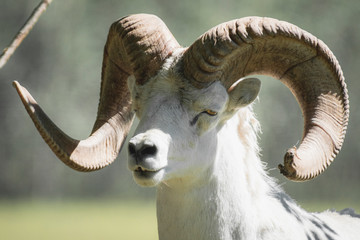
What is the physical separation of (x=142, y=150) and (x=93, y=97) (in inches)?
1280

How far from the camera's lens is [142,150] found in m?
5.54

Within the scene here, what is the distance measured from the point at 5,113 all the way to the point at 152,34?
34.8 m

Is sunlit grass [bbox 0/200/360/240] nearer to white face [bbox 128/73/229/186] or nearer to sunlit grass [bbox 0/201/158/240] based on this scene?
sunlit grass [bbox 0/201/158/240]

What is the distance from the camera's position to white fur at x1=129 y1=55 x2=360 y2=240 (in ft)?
19.2

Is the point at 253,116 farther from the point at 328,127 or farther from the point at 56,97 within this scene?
the point at 56,97

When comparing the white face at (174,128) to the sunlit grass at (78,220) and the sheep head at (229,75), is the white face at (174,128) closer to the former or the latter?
the sheep head at (229,75)

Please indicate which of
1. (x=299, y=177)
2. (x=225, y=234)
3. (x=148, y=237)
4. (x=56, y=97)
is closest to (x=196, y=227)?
(x=225, y=234)

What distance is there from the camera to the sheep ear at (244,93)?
6242 mm

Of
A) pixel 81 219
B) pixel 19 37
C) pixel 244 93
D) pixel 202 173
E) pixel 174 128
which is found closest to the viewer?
pixel 19 37

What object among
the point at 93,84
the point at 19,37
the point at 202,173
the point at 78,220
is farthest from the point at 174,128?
the point at 93,84

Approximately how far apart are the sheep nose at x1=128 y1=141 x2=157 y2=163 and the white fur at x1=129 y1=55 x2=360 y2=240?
0.16m

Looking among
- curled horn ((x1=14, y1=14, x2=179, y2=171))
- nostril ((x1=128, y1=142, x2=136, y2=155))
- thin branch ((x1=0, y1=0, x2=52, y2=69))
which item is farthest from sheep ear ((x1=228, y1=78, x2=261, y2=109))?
thin branch ((x1=0, y1=0, x2=52, y2=69))

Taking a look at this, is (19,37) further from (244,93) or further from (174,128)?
(244,93)

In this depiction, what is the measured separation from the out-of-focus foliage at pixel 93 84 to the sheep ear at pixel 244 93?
28.6 meters
